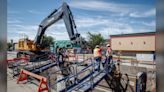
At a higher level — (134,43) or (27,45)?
(134,43)

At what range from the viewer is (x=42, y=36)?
Result: 14188 millimetres

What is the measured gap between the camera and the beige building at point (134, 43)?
70.0ft

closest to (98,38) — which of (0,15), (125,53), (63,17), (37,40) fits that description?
(125,53)

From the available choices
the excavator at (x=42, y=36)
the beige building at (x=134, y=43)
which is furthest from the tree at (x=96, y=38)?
the excavator at (x=42, y=36)

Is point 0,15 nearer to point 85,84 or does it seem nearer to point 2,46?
point 2,46

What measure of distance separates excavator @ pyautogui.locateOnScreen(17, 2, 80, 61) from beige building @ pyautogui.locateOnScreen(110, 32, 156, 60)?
35.3 ft

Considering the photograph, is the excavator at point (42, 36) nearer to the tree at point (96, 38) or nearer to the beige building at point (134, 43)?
the beige building at point (134, 43)

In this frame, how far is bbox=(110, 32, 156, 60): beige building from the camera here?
2133cm

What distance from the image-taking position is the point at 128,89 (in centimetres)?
824

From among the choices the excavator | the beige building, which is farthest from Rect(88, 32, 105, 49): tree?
the excavator

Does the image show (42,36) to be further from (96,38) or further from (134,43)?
(96,38)

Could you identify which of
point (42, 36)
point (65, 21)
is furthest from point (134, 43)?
point (65, 21)

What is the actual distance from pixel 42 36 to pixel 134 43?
12104 millimetres

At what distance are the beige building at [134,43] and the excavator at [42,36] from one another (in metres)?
10.8
